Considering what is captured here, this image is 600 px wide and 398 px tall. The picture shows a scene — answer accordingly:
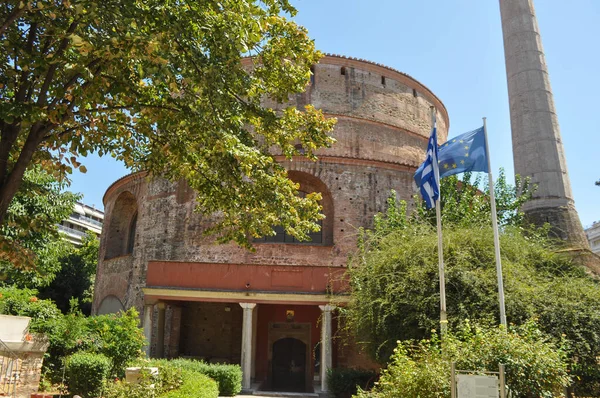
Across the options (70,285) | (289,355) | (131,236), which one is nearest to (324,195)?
(289,355)

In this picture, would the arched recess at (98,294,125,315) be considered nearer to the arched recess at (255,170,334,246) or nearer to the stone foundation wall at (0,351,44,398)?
the arched recess at (255,170,334,246)

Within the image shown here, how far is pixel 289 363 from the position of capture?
19438 mm

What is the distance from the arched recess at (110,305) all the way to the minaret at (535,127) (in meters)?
17.1

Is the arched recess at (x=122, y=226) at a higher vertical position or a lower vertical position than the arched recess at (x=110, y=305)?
higher

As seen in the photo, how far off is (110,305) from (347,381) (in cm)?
1257

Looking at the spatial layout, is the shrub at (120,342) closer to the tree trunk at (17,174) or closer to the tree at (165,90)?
the tree at (165,90)

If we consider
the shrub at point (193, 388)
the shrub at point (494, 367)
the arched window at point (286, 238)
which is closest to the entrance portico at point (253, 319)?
the arched window at point (286, 238)

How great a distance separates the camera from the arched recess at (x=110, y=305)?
22.0m

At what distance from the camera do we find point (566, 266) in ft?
44.5

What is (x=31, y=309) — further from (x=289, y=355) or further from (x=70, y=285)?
(x=70, y=285)

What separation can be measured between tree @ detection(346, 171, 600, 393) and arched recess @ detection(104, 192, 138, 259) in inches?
545

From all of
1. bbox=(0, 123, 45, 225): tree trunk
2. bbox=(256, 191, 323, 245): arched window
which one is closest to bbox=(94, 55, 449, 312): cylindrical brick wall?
bbox=(256, 191, 323, 245): arched window

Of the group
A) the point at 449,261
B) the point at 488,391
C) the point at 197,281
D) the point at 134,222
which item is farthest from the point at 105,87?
the point at 134,222

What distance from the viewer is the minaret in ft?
60.1
